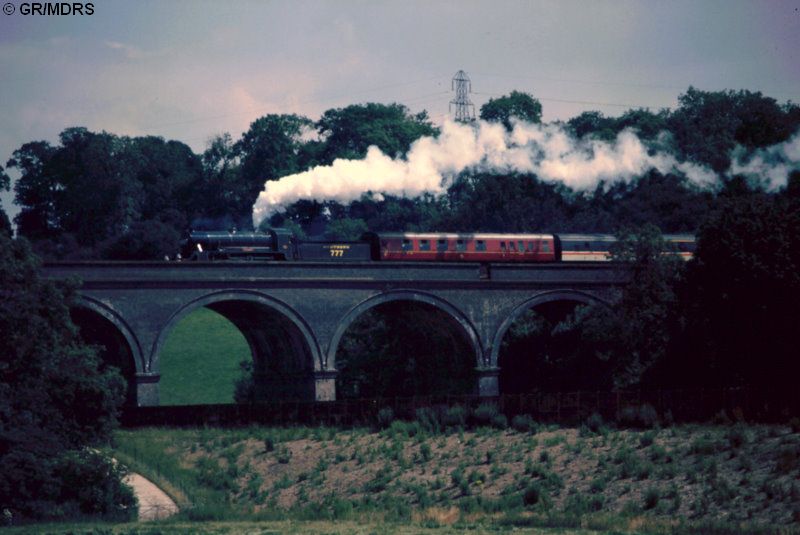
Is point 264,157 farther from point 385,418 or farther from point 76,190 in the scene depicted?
point 385,418

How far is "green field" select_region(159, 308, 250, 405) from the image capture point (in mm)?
91188

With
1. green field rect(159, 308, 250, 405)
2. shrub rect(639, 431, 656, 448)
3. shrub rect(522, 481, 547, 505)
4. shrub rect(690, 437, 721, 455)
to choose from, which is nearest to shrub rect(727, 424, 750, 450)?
shrub rect(690, 437, 721, 455)

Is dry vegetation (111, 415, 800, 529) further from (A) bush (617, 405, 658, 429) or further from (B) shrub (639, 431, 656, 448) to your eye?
(A) bush (617, 405, 658, 429)

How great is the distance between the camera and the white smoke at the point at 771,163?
9012 cm

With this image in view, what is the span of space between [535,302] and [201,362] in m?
27.0

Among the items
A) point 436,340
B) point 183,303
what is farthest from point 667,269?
point 183,303

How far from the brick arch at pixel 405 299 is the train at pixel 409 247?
2.50 metres

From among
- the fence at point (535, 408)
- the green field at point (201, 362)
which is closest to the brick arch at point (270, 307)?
the fence at point (535, 408)

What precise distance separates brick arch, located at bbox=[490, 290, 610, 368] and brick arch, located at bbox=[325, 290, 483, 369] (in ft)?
2.63

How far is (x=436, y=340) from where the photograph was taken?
8131cm

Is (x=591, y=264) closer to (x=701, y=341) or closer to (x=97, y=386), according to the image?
(x=701, y=341)

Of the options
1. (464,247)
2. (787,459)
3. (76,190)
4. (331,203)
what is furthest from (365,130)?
(787,459)

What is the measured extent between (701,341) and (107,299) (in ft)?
85.3

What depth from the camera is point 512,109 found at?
128375 mm
